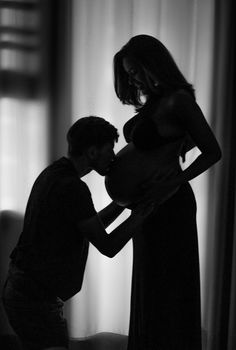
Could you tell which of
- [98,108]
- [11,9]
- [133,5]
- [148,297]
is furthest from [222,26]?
[148,297]

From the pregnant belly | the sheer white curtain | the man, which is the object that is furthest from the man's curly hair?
the sheer white curtain

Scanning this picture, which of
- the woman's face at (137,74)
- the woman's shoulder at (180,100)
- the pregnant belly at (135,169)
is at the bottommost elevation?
the pregnant belly at (135,169)

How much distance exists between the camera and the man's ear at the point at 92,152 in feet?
4.30

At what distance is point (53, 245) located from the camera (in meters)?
1.26

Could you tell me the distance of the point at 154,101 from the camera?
4.86 feet

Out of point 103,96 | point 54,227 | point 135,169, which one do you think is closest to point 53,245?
point 54,227

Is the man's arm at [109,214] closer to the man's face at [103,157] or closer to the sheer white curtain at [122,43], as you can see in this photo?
the man's face at [103,157]

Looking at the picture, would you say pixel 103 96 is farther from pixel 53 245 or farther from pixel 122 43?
pixel 53 245

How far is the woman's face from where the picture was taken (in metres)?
1.44

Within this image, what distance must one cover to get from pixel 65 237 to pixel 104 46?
100 centimetres

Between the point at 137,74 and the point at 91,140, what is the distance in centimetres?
29

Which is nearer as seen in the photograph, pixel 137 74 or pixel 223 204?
pixel 137 74

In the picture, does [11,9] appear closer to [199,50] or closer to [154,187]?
[199,50]

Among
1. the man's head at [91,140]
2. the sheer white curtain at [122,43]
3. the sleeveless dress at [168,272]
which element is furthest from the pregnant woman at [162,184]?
the sheer white curtain at [122,43]
